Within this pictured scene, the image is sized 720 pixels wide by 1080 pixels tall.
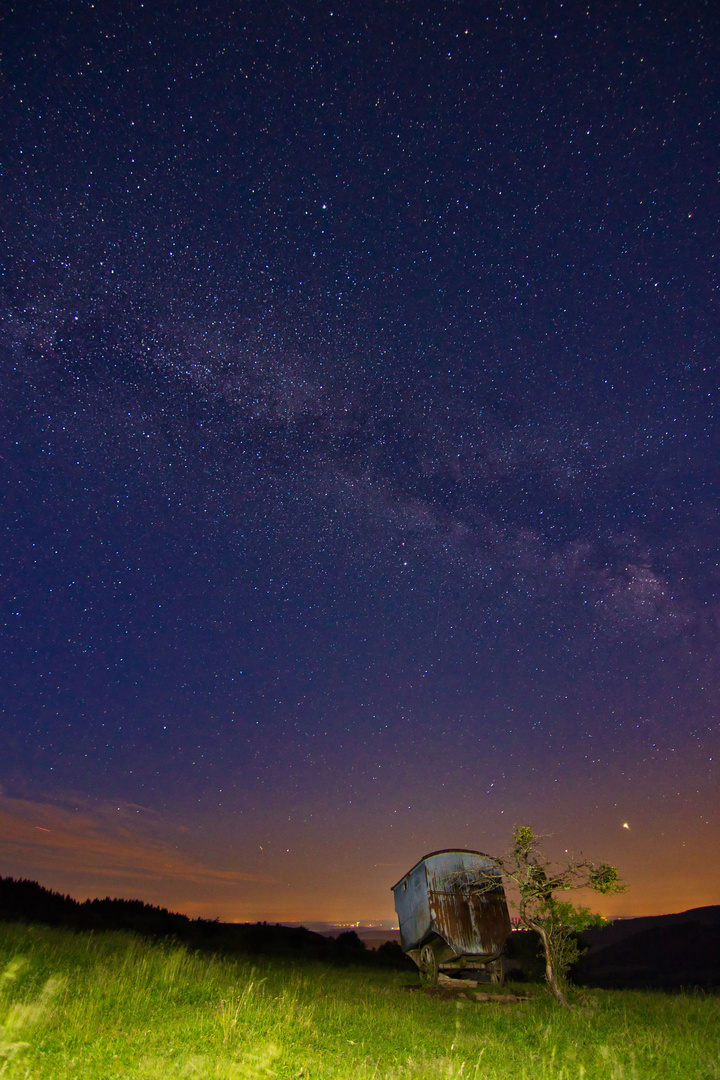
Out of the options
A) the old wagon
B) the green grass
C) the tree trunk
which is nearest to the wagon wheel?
the old wagon

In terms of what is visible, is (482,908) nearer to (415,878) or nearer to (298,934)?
(415,878)

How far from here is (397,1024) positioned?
1027cm

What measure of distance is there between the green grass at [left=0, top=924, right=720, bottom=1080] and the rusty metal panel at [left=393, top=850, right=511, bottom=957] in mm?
6932

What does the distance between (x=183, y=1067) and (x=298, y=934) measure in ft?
143

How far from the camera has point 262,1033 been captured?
300 inches

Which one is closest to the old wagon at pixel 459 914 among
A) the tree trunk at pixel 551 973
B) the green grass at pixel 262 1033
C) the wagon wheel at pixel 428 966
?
the wagon wheel at pixel 428 966

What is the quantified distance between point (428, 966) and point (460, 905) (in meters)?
3.32

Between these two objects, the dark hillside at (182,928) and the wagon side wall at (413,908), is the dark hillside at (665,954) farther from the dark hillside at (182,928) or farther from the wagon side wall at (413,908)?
the wagon side wall at (413,908)

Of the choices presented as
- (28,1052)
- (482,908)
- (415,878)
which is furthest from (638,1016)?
(28,1052)

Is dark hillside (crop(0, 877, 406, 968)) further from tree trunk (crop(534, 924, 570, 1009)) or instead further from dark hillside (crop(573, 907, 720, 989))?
dark hillside (crop(573, 907, 720, 989))

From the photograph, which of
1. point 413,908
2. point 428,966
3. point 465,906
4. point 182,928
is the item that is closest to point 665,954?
point 182,928

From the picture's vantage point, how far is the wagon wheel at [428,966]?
20484 mm

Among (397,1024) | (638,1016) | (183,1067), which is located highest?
(183,1067)

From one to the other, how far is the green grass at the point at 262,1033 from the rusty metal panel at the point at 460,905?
6.93 metres
